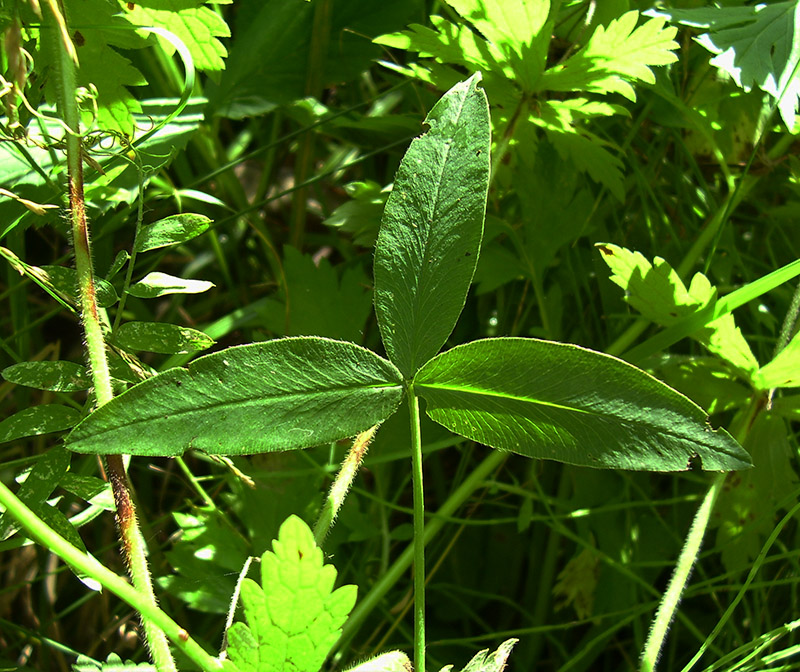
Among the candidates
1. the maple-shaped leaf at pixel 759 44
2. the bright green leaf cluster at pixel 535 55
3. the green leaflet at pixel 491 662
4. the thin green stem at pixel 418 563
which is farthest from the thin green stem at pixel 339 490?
the maple-shaped leaf at pixel 759 44

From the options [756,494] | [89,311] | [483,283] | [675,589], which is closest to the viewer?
[89,311]

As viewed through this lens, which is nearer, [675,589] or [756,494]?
[675,589]

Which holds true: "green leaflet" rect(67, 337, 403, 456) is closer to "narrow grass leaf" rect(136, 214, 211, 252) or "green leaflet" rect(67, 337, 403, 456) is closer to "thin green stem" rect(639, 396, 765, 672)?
"narrow grass leaf" rect(136, 214, 211, 252)

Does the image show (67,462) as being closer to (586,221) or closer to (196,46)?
(196,46)

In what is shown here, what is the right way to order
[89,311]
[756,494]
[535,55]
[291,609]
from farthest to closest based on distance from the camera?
[756,494] < [535,55] < [89,311] < [291,609]

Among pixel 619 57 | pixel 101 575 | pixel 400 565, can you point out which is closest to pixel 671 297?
pixel 619 57

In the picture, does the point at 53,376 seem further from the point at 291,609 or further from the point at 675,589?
the point at 675,589

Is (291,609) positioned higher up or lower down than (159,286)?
lower down

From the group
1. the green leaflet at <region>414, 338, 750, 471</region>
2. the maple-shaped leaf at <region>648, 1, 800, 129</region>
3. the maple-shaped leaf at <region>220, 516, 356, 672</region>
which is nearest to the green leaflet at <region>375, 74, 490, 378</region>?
the green leaflet at <region>414, 338, 750, 471</region>
